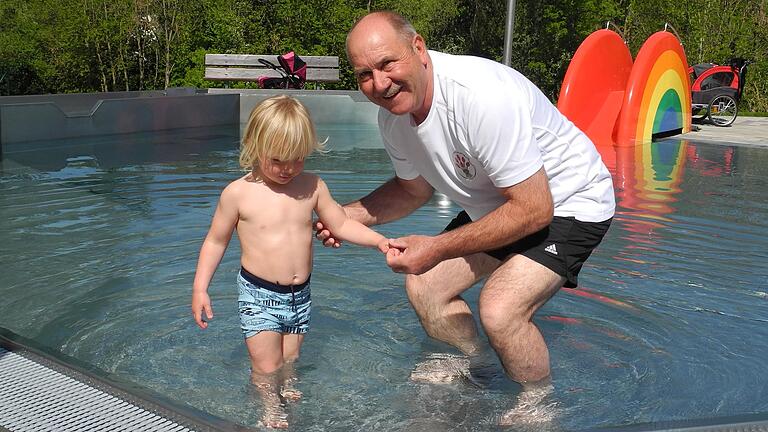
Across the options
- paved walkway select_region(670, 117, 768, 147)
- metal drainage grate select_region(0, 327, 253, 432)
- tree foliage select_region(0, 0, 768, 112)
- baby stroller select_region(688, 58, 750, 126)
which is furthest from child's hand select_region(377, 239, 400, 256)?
tree foliage select_region(0, 0, 768, 112)

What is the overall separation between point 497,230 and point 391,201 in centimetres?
81

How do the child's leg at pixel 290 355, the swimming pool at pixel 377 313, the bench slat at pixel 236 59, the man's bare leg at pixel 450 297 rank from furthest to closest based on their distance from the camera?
the bench slat at pixel 236 59
the man's bare leg at pixel 450 297
the child's leg at pixel 290 355
the swimming pool at pixel 377 313

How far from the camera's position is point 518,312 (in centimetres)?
315

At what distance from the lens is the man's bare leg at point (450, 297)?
361 centimetres

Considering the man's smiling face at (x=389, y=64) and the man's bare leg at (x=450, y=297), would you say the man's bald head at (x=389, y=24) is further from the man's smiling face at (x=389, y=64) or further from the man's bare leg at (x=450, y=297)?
the man's bare leg at (x=450, y=297)

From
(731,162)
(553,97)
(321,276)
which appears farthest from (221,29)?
(321,276)

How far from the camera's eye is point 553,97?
19578 millimetres

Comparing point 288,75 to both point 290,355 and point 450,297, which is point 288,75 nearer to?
point 450,297

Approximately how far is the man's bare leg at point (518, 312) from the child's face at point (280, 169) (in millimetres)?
826

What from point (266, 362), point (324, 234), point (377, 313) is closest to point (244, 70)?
point (377, 313)

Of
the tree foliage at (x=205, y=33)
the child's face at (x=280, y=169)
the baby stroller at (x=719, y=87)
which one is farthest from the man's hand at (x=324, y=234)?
the tree foliage at (x=205, y=33)

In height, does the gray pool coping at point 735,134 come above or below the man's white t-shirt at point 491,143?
below

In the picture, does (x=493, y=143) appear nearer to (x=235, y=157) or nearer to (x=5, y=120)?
(x=235, y=157)

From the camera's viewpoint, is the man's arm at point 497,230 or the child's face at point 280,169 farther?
the child's face at point 280,169
